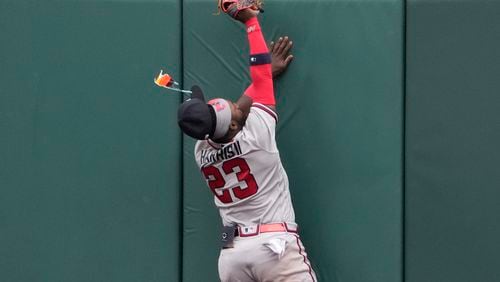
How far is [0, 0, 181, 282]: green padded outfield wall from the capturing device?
18.4ft

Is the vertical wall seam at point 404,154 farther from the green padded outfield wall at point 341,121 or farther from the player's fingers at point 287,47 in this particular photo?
the player's fingers at point 287,47

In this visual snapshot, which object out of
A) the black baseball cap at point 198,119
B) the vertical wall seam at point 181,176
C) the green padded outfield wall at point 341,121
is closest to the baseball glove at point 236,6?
the green padded outfield wall at point 341,121

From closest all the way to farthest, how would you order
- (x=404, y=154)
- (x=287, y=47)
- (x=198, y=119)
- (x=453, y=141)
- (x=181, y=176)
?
(x=198, y=119), (x=453, y=141), (x=404, y=154), (x=287, y=47), (x=181, y=176)

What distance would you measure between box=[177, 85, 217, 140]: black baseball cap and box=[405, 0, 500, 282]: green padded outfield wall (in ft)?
3.05

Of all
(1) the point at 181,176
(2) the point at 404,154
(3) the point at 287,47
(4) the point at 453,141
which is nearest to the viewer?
(4) the point at 453,141

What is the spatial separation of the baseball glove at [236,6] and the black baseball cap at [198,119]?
52 cm

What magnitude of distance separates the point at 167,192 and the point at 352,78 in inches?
44.1

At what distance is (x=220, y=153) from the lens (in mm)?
5059

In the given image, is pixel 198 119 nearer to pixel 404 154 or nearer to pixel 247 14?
pixel 247 14

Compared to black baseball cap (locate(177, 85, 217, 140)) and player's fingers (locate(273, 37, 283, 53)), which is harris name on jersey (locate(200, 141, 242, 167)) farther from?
player's fingers (locate(273, 37, 283, 53))

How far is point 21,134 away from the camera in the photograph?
5668 millimetres

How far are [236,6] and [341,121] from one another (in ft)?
2.39

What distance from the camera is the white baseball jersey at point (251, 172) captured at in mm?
5043

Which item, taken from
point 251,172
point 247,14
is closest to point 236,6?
point 247,14
